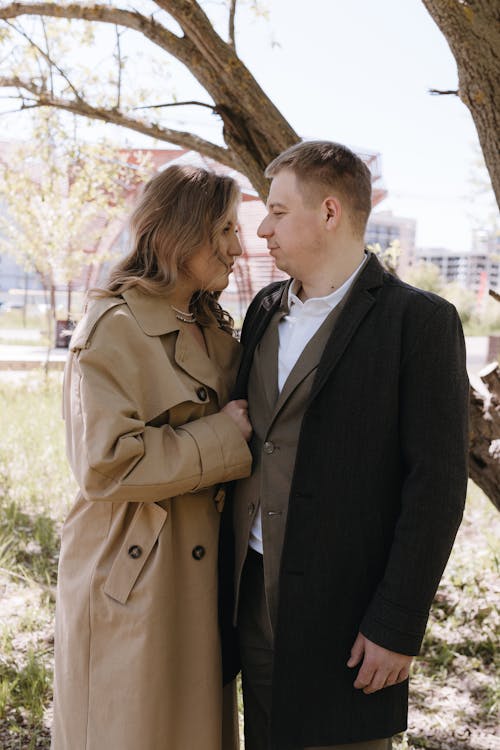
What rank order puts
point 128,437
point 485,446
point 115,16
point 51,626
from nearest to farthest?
point 128,437 → point 485,446 → point 115,16 → point 51,626

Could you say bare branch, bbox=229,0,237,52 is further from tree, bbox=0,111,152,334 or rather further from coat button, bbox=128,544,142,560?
tree, bbox=0,111,152,334

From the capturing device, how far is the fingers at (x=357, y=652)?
195cm

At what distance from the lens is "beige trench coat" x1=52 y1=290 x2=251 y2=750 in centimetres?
204

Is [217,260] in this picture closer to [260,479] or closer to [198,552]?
[260,479]


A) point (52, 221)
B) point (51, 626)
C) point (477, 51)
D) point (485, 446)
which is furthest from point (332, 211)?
point (52, 221)

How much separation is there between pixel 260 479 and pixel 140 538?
0.37 meters

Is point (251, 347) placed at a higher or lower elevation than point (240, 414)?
higher

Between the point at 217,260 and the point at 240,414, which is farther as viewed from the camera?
the point at 217,260

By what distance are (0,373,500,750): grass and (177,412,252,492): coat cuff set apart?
179 cm

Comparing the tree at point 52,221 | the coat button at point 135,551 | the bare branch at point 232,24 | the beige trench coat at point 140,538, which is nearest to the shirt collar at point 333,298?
the beige trench coat at point 140,538

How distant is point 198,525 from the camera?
2.20 meters

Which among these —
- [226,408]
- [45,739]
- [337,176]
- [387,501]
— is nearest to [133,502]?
[226,408]

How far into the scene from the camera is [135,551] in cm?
213

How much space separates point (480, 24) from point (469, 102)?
0.29 metres
